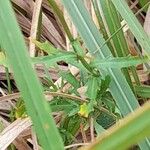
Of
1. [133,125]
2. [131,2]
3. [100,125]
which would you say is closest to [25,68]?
[133,125]

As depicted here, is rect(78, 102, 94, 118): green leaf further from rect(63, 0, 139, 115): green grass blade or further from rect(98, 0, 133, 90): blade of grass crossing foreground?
rect(98, 0, 133, 90): blade of grass crossing foreground

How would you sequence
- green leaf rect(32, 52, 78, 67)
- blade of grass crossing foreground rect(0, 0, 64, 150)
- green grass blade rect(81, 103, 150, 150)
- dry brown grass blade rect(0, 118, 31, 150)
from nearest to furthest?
1. green grass blade rect(81, 103, 150, 150)
2. blade of grass crossing foreground rect(0, 0, 64, 150)
3. green leaf rect(32, 52, 78, 67)
4. dry brown grass blade rect(0, 118, 31, 150)

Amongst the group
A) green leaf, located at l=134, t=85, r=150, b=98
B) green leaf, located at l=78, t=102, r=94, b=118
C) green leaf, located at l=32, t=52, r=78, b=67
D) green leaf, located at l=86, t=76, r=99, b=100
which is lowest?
green leaf, located at l=134, t=85, r=150, b=98

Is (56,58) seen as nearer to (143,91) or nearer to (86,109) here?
(86,109)

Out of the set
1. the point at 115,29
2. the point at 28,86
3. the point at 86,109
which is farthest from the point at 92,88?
the point at 28,86

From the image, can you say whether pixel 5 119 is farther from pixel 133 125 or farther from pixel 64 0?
pixel 133 125

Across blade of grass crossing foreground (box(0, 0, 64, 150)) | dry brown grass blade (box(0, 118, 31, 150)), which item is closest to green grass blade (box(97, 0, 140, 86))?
dry brown grass blade (box(0, 118, 31, 150))

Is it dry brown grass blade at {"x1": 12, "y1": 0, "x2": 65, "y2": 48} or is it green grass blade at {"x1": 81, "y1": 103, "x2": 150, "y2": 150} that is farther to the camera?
dry brown grass blade at {"x1": 12, "y1": 0, "x2": 65, "y2": 48}
